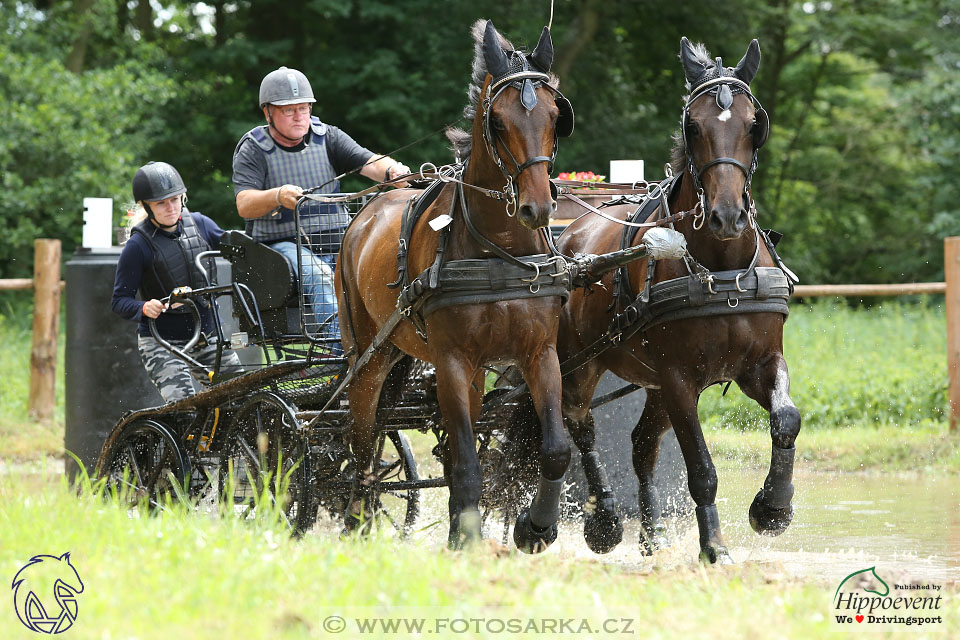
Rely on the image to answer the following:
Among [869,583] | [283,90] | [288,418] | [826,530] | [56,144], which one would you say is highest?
[56,144]

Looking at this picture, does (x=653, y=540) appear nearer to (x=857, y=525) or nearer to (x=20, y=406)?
(x=857, y=525)

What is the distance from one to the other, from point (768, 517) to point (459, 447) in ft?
4.39

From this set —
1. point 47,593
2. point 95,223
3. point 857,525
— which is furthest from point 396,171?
point 47,593

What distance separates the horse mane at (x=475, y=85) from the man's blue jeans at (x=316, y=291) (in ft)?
4.59

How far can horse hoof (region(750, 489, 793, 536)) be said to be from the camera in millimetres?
4898

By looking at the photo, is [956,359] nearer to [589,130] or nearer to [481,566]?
[481,566]

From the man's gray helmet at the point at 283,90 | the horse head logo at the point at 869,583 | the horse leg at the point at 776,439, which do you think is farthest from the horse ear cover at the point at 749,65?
the man's gray helmet at the point at 283,90

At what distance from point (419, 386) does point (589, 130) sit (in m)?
11.9

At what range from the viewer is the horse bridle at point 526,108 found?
4449mm

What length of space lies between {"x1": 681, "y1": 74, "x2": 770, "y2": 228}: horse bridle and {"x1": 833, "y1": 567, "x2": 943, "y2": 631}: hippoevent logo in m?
1.61

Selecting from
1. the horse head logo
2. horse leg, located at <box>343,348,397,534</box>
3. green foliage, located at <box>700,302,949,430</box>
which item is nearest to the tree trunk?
green foliage, located at <box>700,302,949,430</box>

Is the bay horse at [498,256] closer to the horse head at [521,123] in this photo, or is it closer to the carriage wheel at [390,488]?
the horse head at [521,123]

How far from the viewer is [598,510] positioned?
580 cm

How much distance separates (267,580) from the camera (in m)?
3.54
